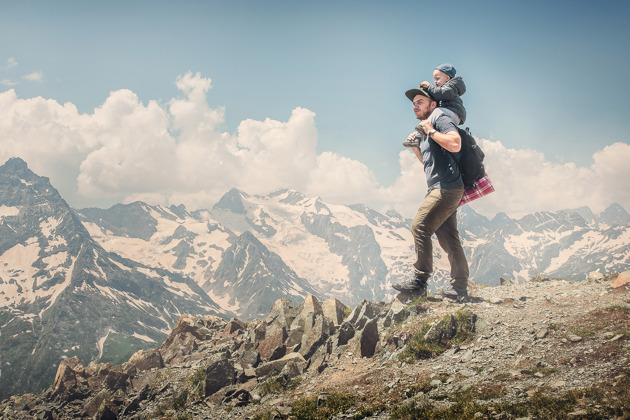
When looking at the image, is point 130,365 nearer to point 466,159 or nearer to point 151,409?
point 151,409

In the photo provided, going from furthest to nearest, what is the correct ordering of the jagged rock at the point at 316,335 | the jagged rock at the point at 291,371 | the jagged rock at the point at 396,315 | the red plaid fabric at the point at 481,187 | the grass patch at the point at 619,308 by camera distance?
the jagged rock at the point at 316,335 < the jagged rock at the point at 396,315 < the jagged rock at the point at 291,371 < the red plaid fabric at the point at 481,187 < the grass patch at the point at 619,308

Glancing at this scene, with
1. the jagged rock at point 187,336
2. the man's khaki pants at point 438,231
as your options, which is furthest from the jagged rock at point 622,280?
the jagged rock at point 187,336

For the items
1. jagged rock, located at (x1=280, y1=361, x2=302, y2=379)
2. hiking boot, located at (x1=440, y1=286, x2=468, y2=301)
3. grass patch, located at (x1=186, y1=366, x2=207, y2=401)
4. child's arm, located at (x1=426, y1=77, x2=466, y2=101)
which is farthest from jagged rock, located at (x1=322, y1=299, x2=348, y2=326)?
child's arm, located at (x1=426, y1=77, x2=466, y2=101)

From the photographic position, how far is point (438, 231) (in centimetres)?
1084

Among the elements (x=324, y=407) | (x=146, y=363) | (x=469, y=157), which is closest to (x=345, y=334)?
(x=324, y=407)

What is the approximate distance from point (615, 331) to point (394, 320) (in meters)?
6.43

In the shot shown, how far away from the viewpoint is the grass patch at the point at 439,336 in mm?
9594

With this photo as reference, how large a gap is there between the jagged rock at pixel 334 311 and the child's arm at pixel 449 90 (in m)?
9.98

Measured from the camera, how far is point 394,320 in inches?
493

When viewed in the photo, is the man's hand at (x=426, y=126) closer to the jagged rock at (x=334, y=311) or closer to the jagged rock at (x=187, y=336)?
the jagged rock at (x=334, y=311)

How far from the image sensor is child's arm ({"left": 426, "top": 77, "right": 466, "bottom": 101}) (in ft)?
28.9

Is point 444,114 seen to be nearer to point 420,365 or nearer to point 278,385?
point 420,365

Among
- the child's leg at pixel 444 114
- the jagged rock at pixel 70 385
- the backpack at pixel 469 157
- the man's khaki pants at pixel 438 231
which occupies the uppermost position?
the child's leg at pixel 444 114

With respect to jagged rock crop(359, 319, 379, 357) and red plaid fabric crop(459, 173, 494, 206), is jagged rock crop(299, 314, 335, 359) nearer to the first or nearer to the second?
jagged rock crop(359, 319, 379, 357)
